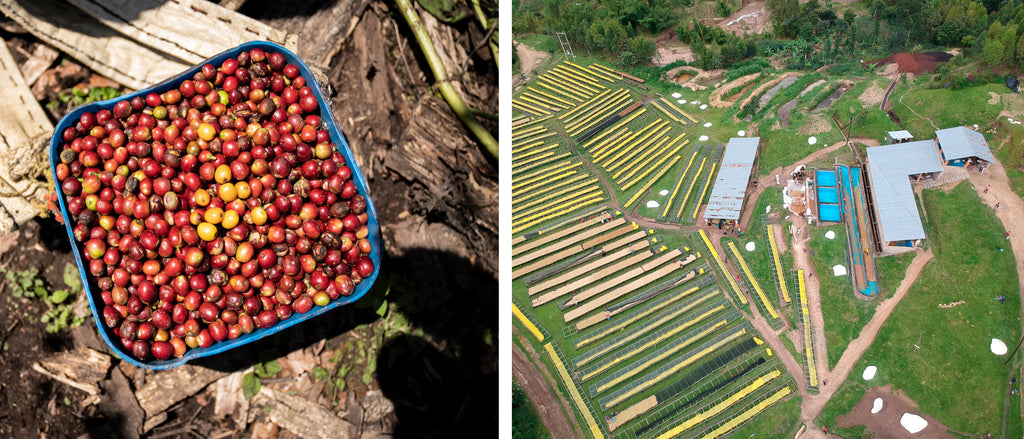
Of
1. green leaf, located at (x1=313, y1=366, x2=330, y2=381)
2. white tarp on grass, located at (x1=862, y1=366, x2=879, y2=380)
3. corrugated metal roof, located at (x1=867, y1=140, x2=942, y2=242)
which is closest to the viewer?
green leaf, located at (x1=313, y1=366, x2=330, y2=381)

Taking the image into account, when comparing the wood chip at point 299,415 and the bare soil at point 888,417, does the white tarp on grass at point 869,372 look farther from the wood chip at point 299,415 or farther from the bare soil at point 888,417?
the wood chip at point 299,415

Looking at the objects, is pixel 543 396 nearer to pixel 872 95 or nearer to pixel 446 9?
pixel 446 9

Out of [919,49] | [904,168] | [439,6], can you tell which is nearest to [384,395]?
[439,6]

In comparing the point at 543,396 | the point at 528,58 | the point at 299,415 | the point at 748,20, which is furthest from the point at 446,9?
the point at 748,20

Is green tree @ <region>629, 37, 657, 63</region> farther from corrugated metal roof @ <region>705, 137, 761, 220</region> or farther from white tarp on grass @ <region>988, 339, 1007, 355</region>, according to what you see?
white tarp on grass @ <region>988, 339, 1007, 355</region>

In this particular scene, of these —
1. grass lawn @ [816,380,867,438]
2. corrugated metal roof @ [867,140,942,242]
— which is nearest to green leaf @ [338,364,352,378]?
grass lawn @ [816,380,867,438]

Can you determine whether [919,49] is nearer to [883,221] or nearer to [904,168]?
[904,168]
